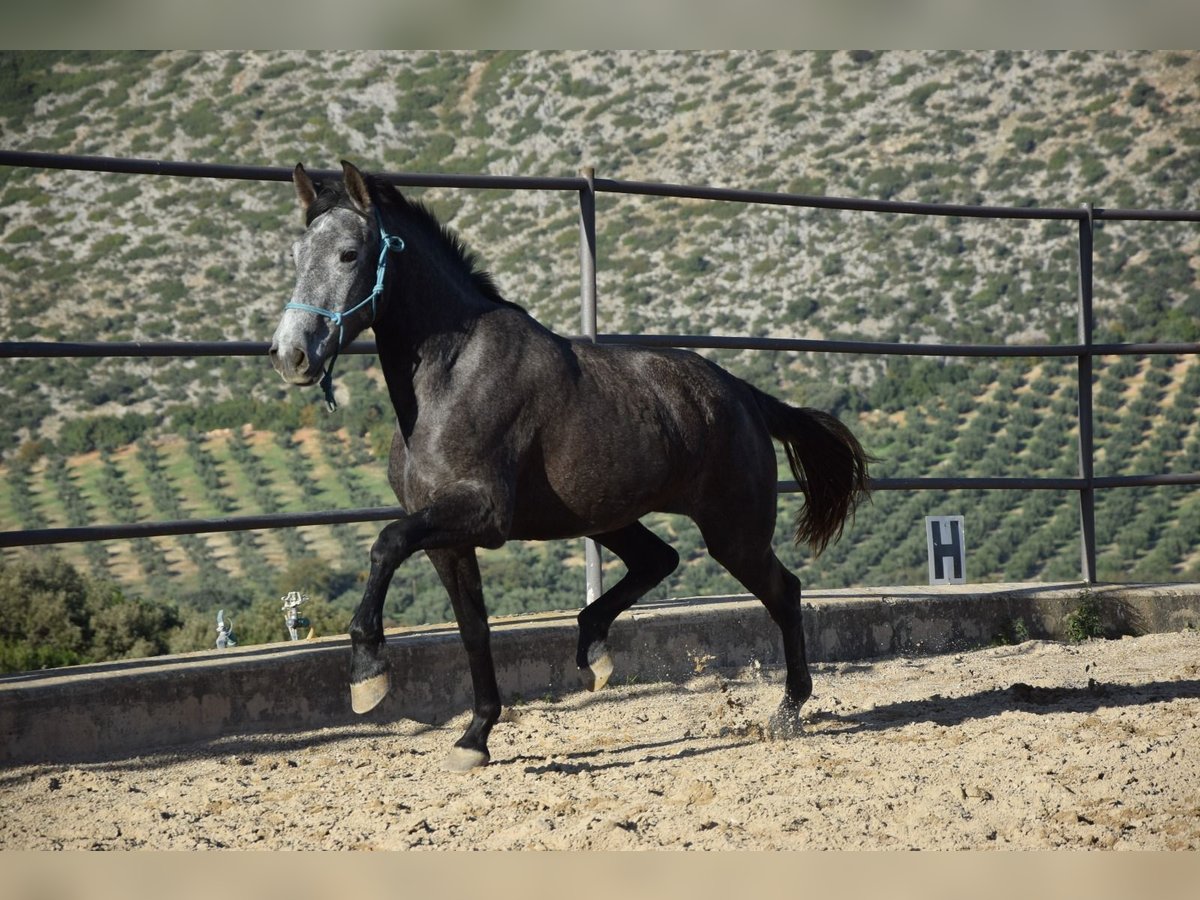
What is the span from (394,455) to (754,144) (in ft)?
126

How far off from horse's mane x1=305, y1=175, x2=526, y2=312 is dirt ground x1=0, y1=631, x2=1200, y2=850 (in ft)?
5.20

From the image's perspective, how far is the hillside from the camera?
25656mm

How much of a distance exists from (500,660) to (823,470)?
5.05 ft

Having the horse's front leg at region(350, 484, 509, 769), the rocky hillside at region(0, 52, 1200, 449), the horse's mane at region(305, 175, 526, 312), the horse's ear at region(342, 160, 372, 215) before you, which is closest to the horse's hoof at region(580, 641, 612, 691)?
the horse's front leg at region(350, 484, 509, 769)

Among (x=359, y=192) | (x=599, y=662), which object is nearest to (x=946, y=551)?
(x=599, y=662)

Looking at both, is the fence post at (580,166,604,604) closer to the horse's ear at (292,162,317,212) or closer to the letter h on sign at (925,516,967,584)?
the horse's ear at (292,162,317,212)

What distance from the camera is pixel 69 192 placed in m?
35.8

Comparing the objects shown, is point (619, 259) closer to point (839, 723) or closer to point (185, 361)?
point (185, 361)

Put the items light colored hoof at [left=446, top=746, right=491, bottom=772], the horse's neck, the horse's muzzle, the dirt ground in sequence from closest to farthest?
1. the dirt ground
2. the horse's muzzle
3. the horse's neck
4. light colored hoof at [left=446, top=746, right=491, bottom=772]

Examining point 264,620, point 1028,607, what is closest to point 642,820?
point 1028,607

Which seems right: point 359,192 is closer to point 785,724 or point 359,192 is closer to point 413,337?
point 413,337

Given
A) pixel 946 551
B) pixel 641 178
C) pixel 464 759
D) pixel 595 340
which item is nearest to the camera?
pixel 464 759

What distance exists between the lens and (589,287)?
5.94 m

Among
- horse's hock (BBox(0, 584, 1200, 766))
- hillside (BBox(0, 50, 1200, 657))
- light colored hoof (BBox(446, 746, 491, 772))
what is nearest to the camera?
light colored hoof (BBox(446, 746, 491, 772))
